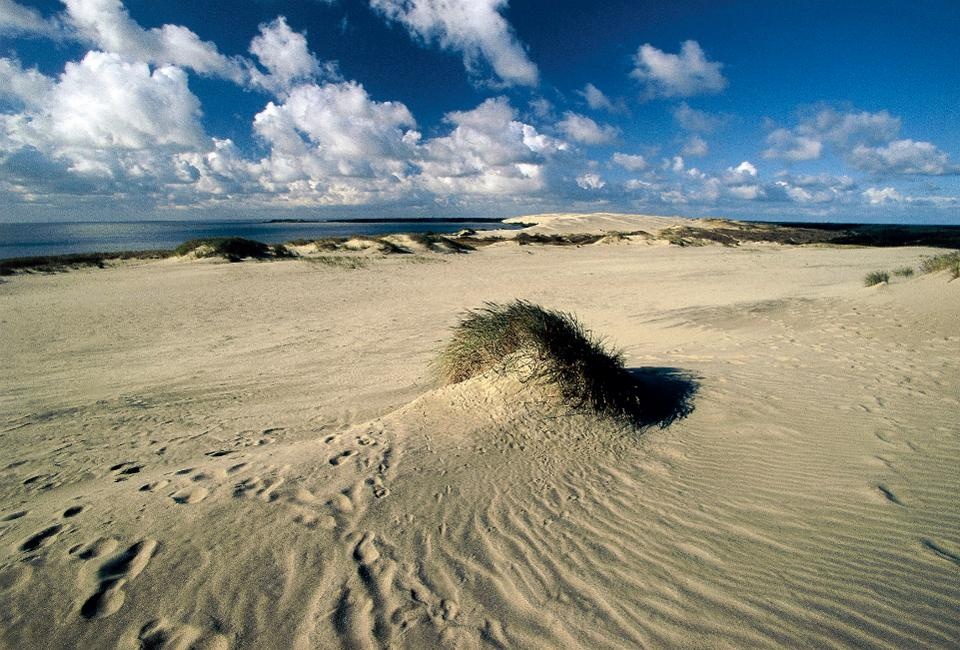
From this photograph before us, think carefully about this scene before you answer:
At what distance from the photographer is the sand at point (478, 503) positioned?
96.5 inches

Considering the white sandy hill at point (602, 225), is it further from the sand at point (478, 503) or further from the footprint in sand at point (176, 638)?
the footprint in sand at point (176, 638)

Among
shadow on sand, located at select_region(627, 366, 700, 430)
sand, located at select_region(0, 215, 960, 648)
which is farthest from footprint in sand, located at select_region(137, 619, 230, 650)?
shadow on sand, located at select_region(627, 366, 700, 430)

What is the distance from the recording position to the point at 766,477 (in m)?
3.99

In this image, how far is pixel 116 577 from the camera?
2.61 m

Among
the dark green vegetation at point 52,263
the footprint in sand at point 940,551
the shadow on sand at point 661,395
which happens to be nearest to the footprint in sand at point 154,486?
the shadow on sand at point 661,395

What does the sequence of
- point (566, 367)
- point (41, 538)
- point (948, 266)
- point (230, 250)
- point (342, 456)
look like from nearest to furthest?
point (41, 538), point (342, 456), point (566, 367), point (948, 266), point (230, 250)

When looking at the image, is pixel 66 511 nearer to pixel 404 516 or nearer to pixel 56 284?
pixel 404 516

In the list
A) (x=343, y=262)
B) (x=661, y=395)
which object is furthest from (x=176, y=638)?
(x=343, y=262)

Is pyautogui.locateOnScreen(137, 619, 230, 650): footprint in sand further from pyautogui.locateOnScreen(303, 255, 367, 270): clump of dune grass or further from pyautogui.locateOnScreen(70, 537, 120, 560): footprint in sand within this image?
pyautogui.locateOnScreen(303, 255, 367, 270): clump of dune grass

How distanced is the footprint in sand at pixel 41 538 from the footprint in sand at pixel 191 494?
0.63m

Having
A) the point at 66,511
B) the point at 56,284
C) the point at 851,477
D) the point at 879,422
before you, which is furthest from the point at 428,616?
the point at 56,284

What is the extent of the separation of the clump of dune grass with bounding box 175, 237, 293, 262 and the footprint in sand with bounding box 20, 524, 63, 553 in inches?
1037

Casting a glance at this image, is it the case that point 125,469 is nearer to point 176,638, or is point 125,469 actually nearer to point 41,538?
point 41,538

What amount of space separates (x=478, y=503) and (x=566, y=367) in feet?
6.59
